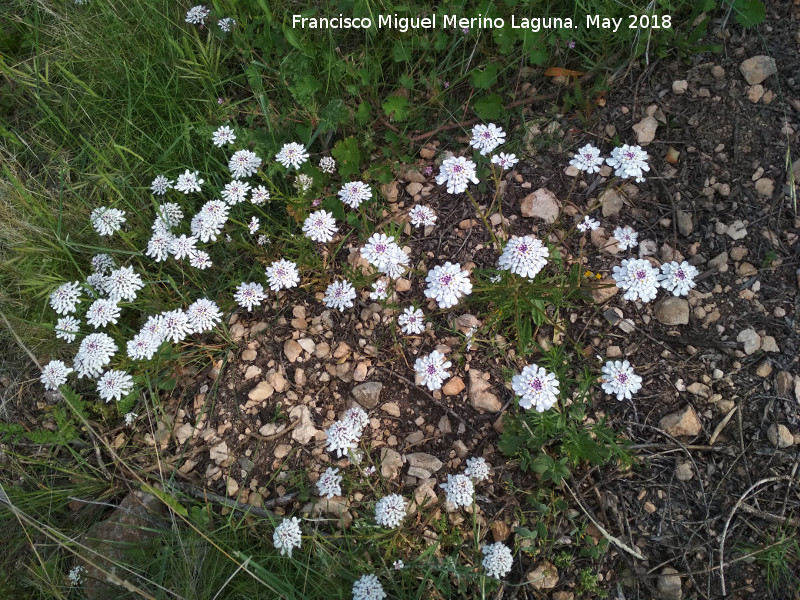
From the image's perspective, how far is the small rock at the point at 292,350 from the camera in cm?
266

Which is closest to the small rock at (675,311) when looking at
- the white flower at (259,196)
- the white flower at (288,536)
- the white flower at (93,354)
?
the white flower at (288,536)

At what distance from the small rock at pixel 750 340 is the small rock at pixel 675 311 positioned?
22 centimetres

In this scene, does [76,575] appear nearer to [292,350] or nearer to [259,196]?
[292,350]

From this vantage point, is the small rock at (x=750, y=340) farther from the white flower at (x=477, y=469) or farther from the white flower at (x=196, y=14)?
the white flower at (x=196, y=14)

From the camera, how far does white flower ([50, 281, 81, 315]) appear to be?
103 inches

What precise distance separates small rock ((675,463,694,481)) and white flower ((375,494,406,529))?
1.10 m

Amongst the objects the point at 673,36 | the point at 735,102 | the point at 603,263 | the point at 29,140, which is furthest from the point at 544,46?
the point at 29,140

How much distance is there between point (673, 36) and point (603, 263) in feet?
4.12

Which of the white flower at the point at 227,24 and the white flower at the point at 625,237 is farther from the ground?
the white flower at the point at 227,24

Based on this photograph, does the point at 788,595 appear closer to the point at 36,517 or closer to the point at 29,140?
the point at 36,517

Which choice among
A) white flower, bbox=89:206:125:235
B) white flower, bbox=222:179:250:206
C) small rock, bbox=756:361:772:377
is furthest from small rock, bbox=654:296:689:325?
white flower, bbox=89:206:125:235

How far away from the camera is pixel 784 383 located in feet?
7.42

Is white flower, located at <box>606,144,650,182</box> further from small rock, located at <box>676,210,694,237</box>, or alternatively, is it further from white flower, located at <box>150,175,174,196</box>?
white flower, located at <box>150,175,174,196</box>

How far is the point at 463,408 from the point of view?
2.46 meters
